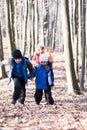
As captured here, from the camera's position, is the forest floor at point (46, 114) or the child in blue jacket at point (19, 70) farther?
the child in blue jacket at point (19, 70)

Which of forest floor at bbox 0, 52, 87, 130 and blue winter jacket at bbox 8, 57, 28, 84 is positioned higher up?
blue winter jacket at bbox 8, 57, 28, 84

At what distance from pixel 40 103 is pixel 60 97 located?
1.39 metres

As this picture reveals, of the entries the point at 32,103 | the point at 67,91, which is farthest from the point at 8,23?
the point at 32,103

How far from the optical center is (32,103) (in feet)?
36.1

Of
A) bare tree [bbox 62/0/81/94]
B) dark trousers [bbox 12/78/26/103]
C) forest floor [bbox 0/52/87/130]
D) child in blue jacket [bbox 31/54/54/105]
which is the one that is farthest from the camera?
bare tree [bbox 62/0/81/94]

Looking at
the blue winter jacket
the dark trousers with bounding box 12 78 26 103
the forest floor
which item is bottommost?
the forest floor

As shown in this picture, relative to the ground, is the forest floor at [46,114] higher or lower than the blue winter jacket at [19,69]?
lower

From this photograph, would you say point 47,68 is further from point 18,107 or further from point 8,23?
point 8,23

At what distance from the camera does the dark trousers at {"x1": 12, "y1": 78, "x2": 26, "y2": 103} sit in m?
10.5

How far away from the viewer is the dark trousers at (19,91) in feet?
34.3

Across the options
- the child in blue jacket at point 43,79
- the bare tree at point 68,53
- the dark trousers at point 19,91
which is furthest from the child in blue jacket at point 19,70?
the bare tree at point 68,53

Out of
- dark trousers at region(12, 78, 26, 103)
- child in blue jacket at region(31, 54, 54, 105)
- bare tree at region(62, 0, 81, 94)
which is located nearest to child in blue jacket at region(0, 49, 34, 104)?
dark trousers at region(12, 78, 26, 103)

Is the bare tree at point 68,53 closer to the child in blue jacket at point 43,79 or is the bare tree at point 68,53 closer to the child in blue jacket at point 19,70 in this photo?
the child in blue jacket at point 43,79

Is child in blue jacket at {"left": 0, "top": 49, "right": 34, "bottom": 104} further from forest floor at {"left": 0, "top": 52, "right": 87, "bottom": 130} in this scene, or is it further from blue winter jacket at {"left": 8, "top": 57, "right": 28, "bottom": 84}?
forest floor at {"left": 0, "top": 52, "right": 87, "bottom": 130}
